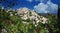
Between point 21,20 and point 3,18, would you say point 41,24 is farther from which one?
point 3,18

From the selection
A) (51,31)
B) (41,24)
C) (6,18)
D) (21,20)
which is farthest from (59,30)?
(6,18)

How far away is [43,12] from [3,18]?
2.06 feet

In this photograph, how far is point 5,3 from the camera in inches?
112

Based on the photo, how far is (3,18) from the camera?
9.42 ft

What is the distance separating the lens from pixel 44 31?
2945 millimetres

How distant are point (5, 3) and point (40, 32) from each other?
701mm

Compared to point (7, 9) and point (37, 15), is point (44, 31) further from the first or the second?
point (7, 9)

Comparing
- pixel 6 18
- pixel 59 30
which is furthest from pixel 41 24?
pixel 6 18

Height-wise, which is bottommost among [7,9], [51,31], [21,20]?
[51,31]

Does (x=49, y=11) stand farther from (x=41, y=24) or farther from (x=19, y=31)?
(x=19, y=31)

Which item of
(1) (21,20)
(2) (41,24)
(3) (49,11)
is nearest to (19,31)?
(1) (21,20)

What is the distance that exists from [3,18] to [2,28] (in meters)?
0.15

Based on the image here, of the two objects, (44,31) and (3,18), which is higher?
(3,18)

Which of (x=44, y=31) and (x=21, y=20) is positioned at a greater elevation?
(x=21, y=20)
